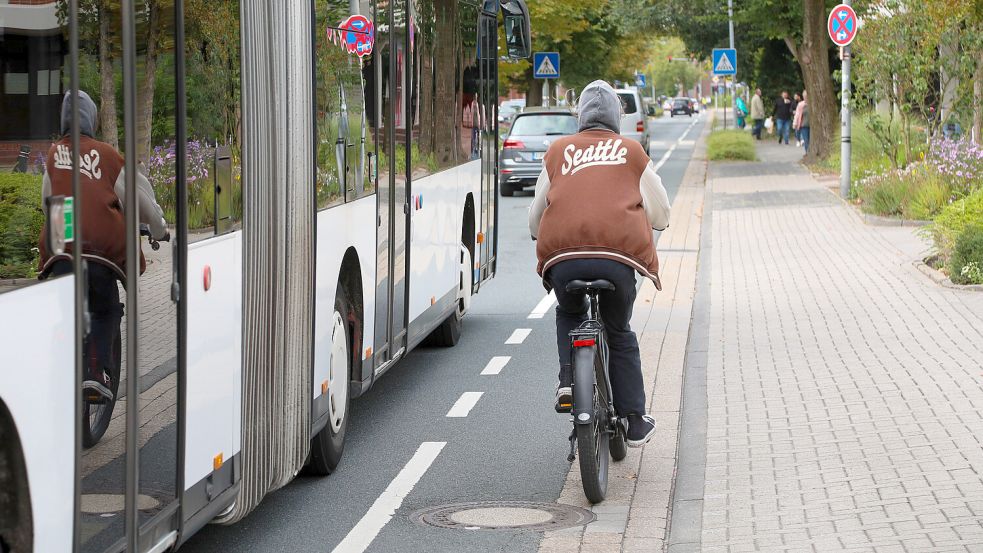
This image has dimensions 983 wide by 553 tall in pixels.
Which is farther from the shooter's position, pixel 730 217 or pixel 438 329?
pixel 730 217

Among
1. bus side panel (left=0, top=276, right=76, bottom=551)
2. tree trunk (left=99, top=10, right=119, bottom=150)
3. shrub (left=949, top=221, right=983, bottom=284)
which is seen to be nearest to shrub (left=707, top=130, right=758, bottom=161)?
shrub (left=949, top=221, right=983, bottom=284)

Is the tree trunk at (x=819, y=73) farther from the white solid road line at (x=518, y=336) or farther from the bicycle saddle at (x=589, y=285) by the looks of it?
the bicycle saddle at (x=589, y=285)

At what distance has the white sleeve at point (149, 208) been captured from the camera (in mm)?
4242

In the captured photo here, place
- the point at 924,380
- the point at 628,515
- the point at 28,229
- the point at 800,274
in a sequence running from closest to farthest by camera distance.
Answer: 1. the point at 28,229
2. the point at 628,515
3. the point at 924,380
4. the point at 800,274

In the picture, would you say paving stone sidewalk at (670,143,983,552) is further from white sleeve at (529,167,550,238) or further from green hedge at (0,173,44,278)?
green hedge at (0,173,44,278)

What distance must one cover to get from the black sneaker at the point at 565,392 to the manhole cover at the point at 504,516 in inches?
17.8

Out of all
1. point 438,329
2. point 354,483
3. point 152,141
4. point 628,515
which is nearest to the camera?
point 152,141

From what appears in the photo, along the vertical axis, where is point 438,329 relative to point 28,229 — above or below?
below

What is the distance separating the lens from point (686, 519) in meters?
6.19

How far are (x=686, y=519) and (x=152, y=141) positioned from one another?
2955 mm

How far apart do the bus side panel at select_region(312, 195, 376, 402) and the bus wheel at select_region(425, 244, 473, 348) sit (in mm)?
3178

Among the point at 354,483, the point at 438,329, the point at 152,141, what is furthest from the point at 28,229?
the point at 438,329

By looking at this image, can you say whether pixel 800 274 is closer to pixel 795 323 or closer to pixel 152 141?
pixel 795 323

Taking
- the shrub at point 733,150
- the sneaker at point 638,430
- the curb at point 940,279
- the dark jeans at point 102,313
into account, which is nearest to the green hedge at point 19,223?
the dark jeans at point 102,313
